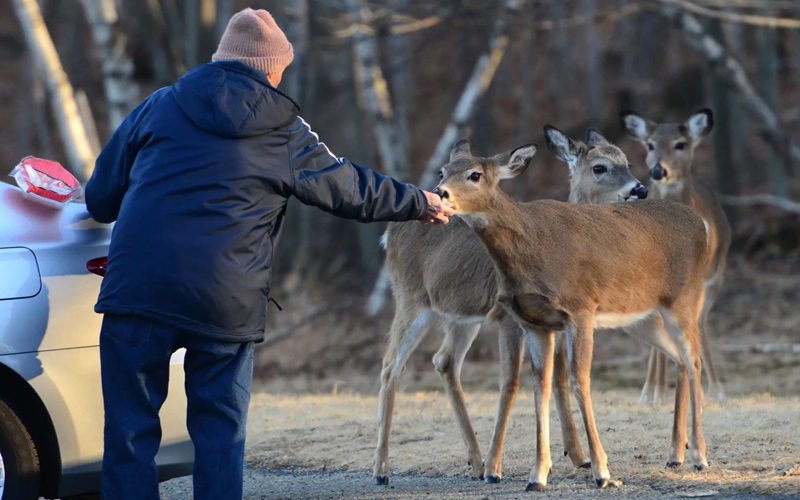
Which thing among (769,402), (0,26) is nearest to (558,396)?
(769,402)

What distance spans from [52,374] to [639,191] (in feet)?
15.2

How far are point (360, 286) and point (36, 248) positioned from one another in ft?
51.0

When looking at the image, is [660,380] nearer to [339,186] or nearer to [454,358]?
[454,358]

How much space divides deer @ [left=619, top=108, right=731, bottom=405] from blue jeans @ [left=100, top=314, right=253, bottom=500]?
606 cm

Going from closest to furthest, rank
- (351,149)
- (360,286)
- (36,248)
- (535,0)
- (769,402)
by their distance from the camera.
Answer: (36,248) < (769,402) < (535,0) < (360,286) < (351,149)

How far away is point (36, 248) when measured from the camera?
5227mm

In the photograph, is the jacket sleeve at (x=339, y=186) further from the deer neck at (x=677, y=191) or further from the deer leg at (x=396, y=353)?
the deer neck at (x=677, y=191)

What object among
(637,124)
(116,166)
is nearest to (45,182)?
(116,166)

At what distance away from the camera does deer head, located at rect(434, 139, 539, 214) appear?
6.18 metres

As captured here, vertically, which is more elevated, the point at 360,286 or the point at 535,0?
the point at 535,0

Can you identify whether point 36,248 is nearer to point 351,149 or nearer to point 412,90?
point 351,149

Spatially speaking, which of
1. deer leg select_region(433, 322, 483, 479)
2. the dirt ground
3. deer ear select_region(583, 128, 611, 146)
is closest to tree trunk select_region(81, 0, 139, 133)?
the dirt ground

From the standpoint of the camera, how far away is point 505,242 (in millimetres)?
6336

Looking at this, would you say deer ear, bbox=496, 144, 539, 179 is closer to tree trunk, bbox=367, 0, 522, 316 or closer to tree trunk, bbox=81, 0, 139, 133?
tree trunk, bbox=367, 0, 522, 316
